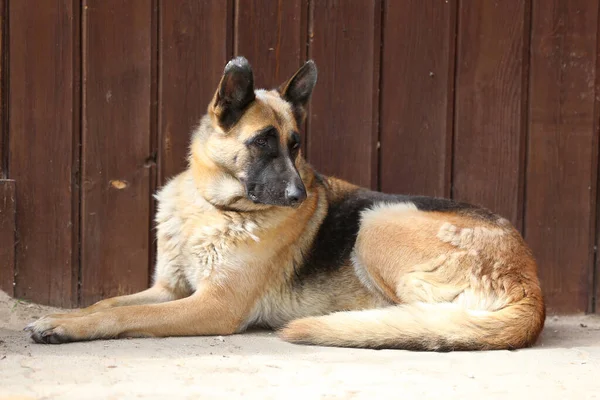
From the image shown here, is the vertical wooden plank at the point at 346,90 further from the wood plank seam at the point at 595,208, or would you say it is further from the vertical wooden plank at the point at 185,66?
the wood plank seam at the point at 595,208

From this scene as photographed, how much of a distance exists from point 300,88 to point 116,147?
1313 millimetres

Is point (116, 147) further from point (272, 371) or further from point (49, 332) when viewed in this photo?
point (272, 371)

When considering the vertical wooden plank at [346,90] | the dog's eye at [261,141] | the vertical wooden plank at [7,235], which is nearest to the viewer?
the dog's eye at [261,141]

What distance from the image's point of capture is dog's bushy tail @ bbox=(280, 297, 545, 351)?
4.04 meters

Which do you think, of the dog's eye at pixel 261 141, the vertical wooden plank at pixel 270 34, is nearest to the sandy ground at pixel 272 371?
the dog's eye at pixel 261 141

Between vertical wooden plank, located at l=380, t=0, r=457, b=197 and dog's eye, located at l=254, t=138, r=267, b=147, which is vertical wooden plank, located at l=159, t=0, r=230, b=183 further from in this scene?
vertical wooden plank, located at l=380, t=0, r=457, b=197

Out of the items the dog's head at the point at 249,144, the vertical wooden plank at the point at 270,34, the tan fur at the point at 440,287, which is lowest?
the tan fur at the point at 440,287

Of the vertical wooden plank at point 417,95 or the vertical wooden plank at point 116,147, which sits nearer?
the vertical wooden plank at point 116,147

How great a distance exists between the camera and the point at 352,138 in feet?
17.5

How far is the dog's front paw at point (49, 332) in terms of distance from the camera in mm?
4004

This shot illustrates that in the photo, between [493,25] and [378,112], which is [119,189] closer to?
[378,112]

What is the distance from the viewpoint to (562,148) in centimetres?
539

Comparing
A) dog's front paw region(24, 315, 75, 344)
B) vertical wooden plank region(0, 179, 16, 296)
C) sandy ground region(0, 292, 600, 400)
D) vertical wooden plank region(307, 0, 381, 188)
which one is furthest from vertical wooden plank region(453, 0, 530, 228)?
vertical wooden plank region(0, 179, 16, 296)

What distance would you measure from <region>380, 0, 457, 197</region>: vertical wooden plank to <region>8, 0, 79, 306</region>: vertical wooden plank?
207 cm
